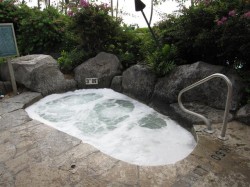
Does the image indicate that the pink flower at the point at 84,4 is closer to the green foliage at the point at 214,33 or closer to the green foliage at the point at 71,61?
the green foliage at the point at 71,61

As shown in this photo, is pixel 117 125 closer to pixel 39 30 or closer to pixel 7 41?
pixel 7 41

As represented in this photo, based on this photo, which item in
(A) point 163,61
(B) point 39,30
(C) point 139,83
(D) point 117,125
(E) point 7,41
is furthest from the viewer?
(B) point 39,30

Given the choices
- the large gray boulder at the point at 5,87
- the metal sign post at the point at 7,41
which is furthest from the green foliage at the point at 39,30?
the metal sign post at the point at 7,41

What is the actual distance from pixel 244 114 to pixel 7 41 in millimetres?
5252

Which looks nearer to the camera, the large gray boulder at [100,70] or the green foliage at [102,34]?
the large gray boulder at [100,70]

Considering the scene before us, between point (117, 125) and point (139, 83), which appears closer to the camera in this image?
point (117, 125)

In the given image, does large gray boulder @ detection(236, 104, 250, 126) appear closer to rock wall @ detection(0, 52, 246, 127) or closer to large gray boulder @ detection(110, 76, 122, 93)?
rock wall @ detection(0, 52, 246, 127)

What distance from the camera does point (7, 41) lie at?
5.32 meters

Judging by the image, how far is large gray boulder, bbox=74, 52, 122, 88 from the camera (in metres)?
6.36

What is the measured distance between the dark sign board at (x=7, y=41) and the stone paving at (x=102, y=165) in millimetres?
2344

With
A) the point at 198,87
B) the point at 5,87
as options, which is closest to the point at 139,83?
the point at 198,87

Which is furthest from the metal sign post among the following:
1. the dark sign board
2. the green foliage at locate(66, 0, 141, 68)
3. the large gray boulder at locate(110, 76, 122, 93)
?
the large gray boulder at locate(110, 76, 122, 93)

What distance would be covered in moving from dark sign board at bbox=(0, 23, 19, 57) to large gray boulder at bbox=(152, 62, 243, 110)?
353cm

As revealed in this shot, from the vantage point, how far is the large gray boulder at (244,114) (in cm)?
386
